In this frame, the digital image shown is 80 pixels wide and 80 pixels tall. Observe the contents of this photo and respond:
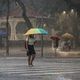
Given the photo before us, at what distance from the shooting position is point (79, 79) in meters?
16.4

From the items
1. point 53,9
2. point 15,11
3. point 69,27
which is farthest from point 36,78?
point 15,11

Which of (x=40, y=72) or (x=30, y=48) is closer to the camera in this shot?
(x=40, y=72)

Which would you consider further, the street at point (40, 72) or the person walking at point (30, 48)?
the person walking at point (30, 48)

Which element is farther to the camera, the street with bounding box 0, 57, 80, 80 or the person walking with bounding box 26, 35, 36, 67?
the person walking with bounding box 26, 35, 36, 67

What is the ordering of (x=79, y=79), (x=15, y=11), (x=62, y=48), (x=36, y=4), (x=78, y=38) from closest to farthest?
(x=79, y=79) → (x=62, y=48) → (x=78, y=38) → (x=36, y=4) → (x=15, y=11)

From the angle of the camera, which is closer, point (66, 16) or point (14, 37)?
point (66, 16)

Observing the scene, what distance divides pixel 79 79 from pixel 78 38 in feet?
100

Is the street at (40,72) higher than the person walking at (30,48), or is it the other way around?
the person walking at (30,48)

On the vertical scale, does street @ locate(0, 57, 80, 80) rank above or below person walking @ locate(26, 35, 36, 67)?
below

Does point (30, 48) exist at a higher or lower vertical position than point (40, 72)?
higher

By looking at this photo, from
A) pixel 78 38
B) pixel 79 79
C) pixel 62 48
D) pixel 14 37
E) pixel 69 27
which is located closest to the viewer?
pixel 79 79

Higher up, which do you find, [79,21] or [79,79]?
[79,21]

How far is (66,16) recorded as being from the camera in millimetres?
52344

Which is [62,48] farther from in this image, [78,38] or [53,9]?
[53,9]
